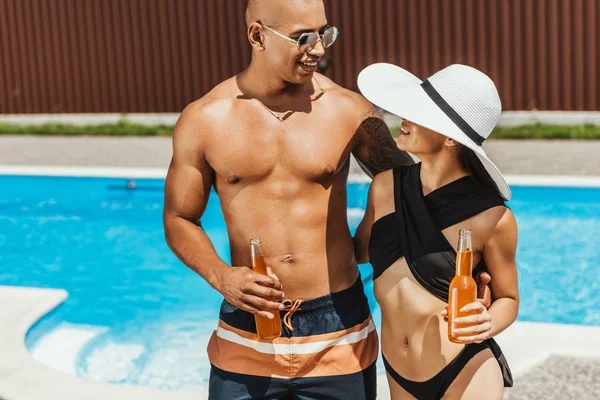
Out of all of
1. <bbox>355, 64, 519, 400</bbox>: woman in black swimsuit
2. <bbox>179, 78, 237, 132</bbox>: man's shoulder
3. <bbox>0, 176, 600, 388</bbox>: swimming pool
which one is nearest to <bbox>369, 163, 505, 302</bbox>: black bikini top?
<bbox>355, 64, 519, 400</bbox>: woman in black swimsuit

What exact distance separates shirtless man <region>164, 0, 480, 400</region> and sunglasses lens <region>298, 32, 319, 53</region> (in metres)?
0.11

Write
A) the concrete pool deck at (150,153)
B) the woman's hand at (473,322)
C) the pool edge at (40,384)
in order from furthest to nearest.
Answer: the concrete pool deck at (150,153), the pool edge at (40,384), the woman's hand at (473,322)

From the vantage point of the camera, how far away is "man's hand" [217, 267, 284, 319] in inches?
89.8

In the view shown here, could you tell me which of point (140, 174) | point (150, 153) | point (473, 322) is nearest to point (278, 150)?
point (473, 322)

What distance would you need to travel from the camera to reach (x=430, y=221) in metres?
2.37

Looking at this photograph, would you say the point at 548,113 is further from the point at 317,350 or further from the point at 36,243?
the point at 317,350

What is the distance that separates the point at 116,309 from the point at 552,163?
4.83 metres

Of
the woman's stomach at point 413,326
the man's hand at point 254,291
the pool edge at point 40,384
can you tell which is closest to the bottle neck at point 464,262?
the woman's stomach at point 413,326

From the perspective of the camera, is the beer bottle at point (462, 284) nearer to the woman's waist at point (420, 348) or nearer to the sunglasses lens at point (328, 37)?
the woman's waist at point (420, 348)

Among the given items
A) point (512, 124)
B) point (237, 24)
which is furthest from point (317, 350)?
point (237, 24)

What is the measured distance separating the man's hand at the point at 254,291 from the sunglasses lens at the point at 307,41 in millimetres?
605

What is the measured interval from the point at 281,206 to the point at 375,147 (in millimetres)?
323

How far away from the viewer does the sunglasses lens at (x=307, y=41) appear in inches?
94.7

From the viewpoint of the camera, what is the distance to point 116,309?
7195 millimetres
